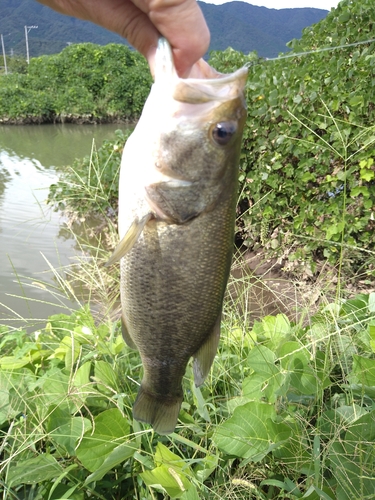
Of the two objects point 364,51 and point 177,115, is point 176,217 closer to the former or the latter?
point 177,115

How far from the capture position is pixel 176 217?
136 centimetres

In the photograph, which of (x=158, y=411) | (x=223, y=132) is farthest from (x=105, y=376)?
(x=223, y=132)

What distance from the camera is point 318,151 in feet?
14.0

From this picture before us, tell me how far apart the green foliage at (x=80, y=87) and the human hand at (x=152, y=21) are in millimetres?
21452

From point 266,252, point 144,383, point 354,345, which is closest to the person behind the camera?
point 144,383

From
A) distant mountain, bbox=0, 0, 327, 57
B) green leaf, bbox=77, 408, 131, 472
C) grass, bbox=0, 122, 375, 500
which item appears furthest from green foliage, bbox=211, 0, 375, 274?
distant mountain, bbox=0, 0, 327, 57

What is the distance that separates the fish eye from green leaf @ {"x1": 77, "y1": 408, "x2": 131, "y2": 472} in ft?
4.16

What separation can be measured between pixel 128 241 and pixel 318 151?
3476 millimetres

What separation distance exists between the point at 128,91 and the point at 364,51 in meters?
22.3

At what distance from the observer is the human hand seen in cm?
130

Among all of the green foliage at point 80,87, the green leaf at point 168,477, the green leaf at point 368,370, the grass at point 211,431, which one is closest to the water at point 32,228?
the grass at point 211,431

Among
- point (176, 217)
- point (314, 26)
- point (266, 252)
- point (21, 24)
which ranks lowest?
point (266, 252)

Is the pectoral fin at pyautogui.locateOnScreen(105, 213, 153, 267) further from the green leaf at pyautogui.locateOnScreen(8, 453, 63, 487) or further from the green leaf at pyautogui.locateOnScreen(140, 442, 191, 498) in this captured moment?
the green leaf at pyautogui.locateOnScreen(8, 453, 63, 487)

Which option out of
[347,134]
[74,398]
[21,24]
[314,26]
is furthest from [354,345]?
[21,24]
